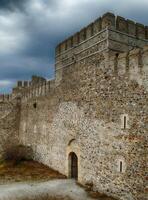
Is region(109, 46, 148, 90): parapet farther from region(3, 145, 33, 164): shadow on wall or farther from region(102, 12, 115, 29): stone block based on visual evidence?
region(3, 145, 33, 164): shadow on wall

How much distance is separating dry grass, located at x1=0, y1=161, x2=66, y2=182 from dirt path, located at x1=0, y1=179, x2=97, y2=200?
3.95ft

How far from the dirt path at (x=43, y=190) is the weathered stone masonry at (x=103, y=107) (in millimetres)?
847

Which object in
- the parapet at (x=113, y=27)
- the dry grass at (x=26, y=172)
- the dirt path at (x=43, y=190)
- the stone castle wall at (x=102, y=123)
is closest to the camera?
the stone castle wall at (x=102, y=123)

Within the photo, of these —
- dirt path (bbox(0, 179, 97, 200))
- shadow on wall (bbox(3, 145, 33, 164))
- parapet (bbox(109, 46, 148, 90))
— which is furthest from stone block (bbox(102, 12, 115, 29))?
shadow on wall (bbox(3, 145, 33, 164))

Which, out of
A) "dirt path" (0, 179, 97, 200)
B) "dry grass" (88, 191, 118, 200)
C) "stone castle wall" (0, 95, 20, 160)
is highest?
"stone castle wall" (0, 95, 20, 160)

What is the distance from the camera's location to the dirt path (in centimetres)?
1269

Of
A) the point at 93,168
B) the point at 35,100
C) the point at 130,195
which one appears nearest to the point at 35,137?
the point at 35,100

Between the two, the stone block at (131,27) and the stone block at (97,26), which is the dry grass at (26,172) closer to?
the stone block at (97,26)

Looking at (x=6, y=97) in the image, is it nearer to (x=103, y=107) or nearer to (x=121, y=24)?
(x=103, y=107)

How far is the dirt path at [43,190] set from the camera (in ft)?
41.6

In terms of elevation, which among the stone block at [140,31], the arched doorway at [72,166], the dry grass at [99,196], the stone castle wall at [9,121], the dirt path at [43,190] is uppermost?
the stone block at [140,31]

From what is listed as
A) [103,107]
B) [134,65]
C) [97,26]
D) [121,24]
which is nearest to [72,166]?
[103,107]

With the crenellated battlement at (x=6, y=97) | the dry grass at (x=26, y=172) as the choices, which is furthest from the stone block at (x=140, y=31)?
the crenellated battlement at (x=6, y=97)

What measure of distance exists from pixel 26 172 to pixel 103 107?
781 centimetres
